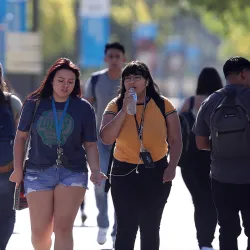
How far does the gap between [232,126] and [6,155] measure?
2.09m

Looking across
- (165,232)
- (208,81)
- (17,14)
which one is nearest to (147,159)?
(208,81)

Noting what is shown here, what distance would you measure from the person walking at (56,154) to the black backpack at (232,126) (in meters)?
0.92

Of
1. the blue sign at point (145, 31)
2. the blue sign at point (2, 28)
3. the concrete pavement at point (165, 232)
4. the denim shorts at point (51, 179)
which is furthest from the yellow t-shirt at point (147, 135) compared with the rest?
the blue sign at point (145, 31)

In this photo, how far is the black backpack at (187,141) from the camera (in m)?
9.34

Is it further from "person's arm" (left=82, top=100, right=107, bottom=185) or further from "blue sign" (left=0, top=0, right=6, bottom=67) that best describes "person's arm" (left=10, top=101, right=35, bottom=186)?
"blue sign" (left=0, top=0, right=6, bottom=67)

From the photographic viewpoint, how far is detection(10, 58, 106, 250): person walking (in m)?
7.34

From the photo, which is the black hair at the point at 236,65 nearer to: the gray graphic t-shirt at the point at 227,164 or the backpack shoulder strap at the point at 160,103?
the gray graphic t-shirt at the point at 227,164

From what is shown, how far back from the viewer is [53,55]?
2781 inches

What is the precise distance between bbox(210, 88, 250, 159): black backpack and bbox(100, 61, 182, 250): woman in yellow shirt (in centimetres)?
48

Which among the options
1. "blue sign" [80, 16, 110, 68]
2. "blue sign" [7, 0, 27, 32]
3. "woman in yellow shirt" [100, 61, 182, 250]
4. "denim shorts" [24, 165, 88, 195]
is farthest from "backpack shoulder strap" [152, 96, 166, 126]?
"blue sign" [80, 16, 110, 68]

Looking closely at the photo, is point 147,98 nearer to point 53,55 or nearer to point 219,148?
point 219,148

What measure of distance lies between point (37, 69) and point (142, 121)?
762 inches

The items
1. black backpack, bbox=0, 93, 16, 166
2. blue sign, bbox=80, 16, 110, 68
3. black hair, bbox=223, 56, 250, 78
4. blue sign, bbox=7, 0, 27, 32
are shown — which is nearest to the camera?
black hair, bbox=223, 56, 250, 78

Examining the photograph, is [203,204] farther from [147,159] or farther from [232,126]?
[232,126]
